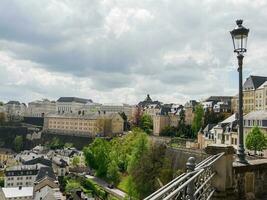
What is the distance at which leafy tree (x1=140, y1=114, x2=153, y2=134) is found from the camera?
111 metres

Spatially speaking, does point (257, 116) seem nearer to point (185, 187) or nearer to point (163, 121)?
point (163, 121)

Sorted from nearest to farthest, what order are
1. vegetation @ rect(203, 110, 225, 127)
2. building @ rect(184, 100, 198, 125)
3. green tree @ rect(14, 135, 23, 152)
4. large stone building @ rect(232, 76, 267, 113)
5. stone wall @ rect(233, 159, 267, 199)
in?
stone wall @ rect(233, 159, 267, 199)
vegetation @ rect(203, 110, 225, 127)
large stone building @ rect(232, 76, 267, 113)
building @ rect(184, 100, 198, 125)
green tree @ rect(14, 135, 23, 152)

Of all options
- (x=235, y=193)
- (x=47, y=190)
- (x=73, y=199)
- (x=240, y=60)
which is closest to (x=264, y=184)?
(x=235, y=193)

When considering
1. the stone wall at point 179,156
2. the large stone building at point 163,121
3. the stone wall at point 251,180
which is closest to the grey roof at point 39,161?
the large stone building at point 163,121

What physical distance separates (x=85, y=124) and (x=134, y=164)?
330 ft

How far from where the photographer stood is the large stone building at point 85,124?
5251 inches

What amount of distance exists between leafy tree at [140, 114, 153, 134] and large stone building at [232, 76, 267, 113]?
3156cm

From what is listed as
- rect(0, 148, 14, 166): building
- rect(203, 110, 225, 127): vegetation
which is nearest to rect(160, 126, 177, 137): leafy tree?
rect(203, 110, 225, 127): vegetation

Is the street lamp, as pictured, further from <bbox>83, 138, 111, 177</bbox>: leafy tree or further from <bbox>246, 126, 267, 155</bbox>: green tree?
<bbox>83, 138, 111, 177</bbox>: leafy tree

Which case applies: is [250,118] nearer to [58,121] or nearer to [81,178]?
[81,178]

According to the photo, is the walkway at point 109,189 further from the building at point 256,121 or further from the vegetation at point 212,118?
the vegetation at point 212,118

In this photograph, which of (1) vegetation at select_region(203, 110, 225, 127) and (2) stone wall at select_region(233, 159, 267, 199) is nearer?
(2) stone wall at select_region(233, 159, 267, 199)

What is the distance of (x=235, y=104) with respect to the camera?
92.1 metres

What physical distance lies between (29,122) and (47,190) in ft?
418
